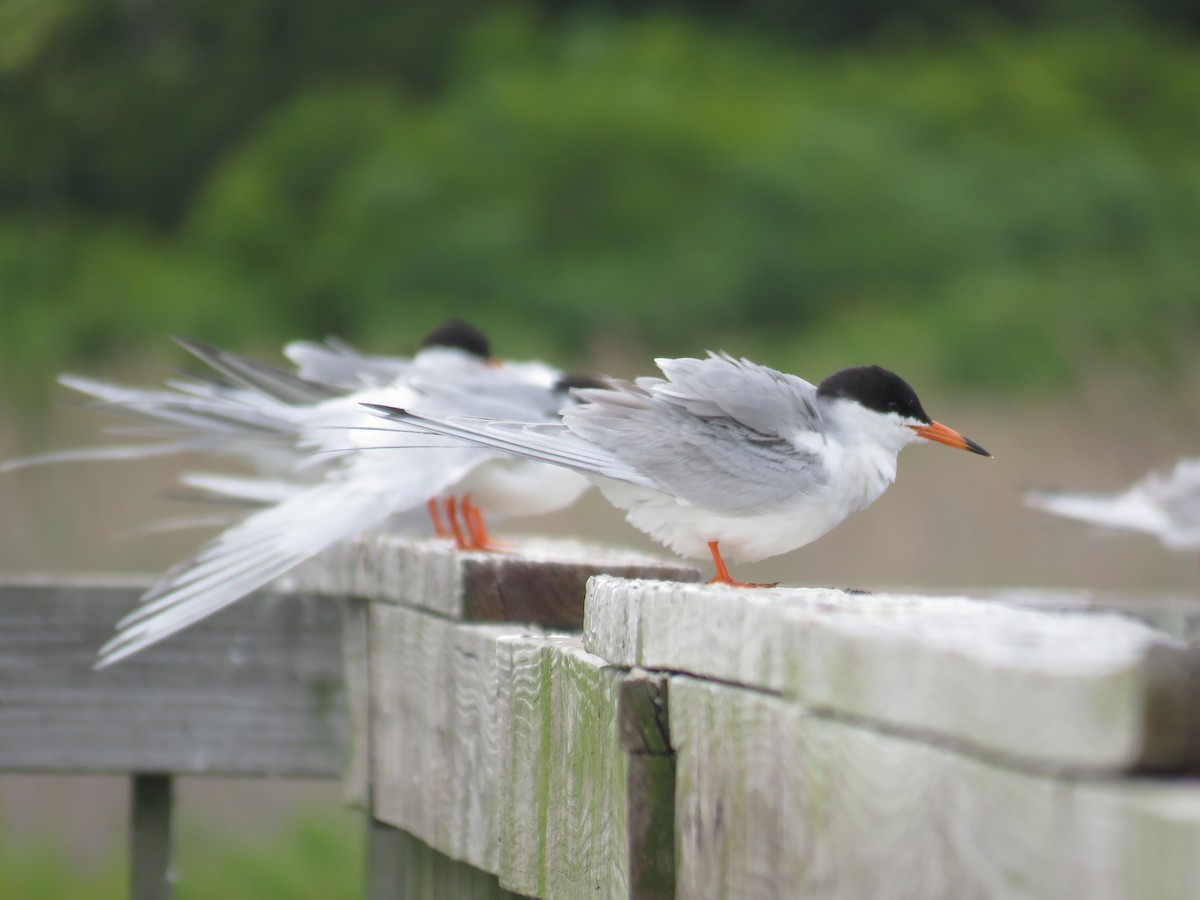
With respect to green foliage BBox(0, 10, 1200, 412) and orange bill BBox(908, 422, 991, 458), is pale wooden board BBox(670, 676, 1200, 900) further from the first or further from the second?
green foliage BBox(0, 10, 1200, 412)

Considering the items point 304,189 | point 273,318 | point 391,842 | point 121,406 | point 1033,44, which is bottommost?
point 391,842

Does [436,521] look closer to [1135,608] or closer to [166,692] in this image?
[166,692]

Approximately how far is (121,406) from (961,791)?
247 centimetres

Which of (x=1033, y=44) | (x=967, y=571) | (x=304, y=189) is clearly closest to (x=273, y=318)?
(x=304, y=189)

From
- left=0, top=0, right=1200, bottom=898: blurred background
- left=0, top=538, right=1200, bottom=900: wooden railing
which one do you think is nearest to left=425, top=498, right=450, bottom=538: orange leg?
left=0, top=538, right=1200, bottom=900: wooden railing

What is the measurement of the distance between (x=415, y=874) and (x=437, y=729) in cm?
29

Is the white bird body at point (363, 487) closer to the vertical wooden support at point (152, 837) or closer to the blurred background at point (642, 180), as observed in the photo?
the vertical wooden support at point (152, 837)

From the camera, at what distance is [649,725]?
1.48 meters

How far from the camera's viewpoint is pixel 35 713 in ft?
8.20

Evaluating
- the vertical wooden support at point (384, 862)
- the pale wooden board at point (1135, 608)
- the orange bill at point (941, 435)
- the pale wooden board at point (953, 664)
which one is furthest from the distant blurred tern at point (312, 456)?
the pale wooden board at point (953, 664)

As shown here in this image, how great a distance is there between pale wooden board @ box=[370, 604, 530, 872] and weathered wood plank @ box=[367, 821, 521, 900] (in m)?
0.04

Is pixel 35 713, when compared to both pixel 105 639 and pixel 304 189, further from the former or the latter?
pixel 304 189

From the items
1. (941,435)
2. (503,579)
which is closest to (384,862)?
(503,579)

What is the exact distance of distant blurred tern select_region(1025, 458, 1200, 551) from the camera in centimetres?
543
